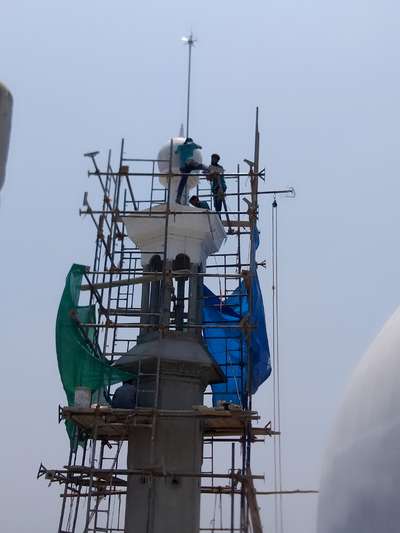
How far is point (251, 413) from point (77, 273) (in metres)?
4.30

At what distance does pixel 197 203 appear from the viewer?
18.8m

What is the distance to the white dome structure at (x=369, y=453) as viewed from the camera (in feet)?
26.5

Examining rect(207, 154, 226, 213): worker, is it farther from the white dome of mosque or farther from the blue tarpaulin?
the blue tarpaulin

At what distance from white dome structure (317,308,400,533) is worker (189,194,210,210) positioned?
9.21m

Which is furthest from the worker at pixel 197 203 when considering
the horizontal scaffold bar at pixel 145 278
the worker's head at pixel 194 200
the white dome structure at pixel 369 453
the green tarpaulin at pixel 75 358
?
the white dome structure at pixel 369 453

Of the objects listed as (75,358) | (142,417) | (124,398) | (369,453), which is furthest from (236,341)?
(369,453)

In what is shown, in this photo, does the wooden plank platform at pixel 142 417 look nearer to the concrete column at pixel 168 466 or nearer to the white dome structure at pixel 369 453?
the concrete column at pixel 168 466

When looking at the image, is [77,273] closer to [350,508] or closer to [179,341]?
[179,341]

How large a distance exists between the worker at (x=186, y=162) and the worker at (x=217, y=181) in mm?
238

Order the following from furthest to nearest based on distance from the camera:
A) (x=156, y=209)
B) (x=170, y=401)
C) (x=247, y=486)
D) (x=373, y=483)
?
(x=156, y=209) → (x=170, y=401) → (x=247, y=486) → (x=373, y=483)

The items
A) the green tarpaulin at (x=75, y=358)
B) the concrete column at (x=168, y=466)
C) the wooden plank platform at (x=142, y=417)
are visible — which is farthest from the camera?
the green tarpaulin at (x=75, y=358)

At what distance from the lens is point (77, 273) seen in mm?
17031

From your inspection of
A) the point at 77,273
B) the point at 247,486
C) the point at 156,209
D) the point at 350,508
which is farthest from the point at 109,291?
the point at 350,508

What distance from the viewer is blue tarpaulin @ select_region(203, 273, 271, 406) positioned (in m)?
17.7
